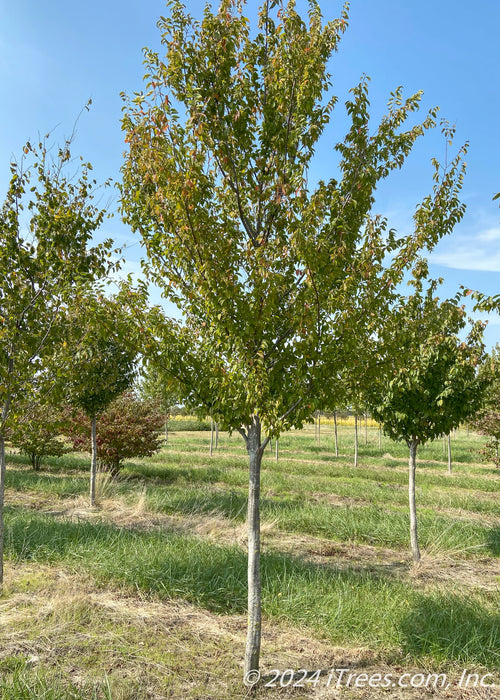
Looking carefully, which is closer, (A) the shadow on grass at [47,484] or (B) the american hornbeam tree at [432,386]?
(B) the american hornbeam tree at [432,386]

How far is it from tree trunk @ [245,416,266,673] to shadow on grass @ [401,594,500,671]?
162 centimetres

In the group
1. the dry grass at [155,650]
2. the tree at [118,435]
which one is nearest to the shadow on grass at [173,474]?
the tree at [118,435]

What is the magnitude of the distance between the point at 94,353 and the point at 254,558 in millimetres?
4460

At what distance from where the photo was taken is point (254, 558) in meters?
4.18

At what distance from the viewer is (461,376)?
8.12m

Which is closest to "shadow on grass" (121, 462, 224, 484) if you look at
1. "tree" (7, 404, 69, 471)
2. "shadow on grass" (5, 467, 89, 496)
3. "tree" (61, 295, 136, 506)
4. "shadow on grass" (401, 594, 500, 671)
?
"shadow on grass" (5, 467, 89, 496)

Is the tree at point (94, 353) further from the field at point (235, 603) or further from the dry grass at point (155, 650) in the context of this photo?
the dry grass at point (155, 650)

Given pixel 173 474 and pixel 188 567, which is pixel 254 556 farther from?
pixel 173 474

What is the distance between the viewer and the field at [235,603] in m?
4.03

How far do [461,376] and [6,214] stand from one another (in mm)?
7707

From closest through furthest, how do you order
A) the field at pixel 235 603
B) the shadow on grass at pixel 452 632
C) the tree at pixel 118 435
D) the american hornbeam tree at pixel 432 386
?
the field at pixel 235 603
the shadow on grass at pixel 452 632
the american hornbeam tree at pixel 432 386
the tree at pixel 118 435

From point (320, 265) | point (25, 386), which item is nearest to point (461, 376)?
point (320, 265)

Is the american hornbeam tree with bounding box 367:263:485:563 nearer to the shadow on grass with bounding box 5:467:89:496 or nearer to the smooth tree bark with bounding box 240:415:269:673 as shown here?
the smooth tree bark with bounding box 240:415:269:673

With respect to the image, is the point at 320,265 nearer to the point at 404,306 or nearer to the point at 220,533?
the point at 404,306
